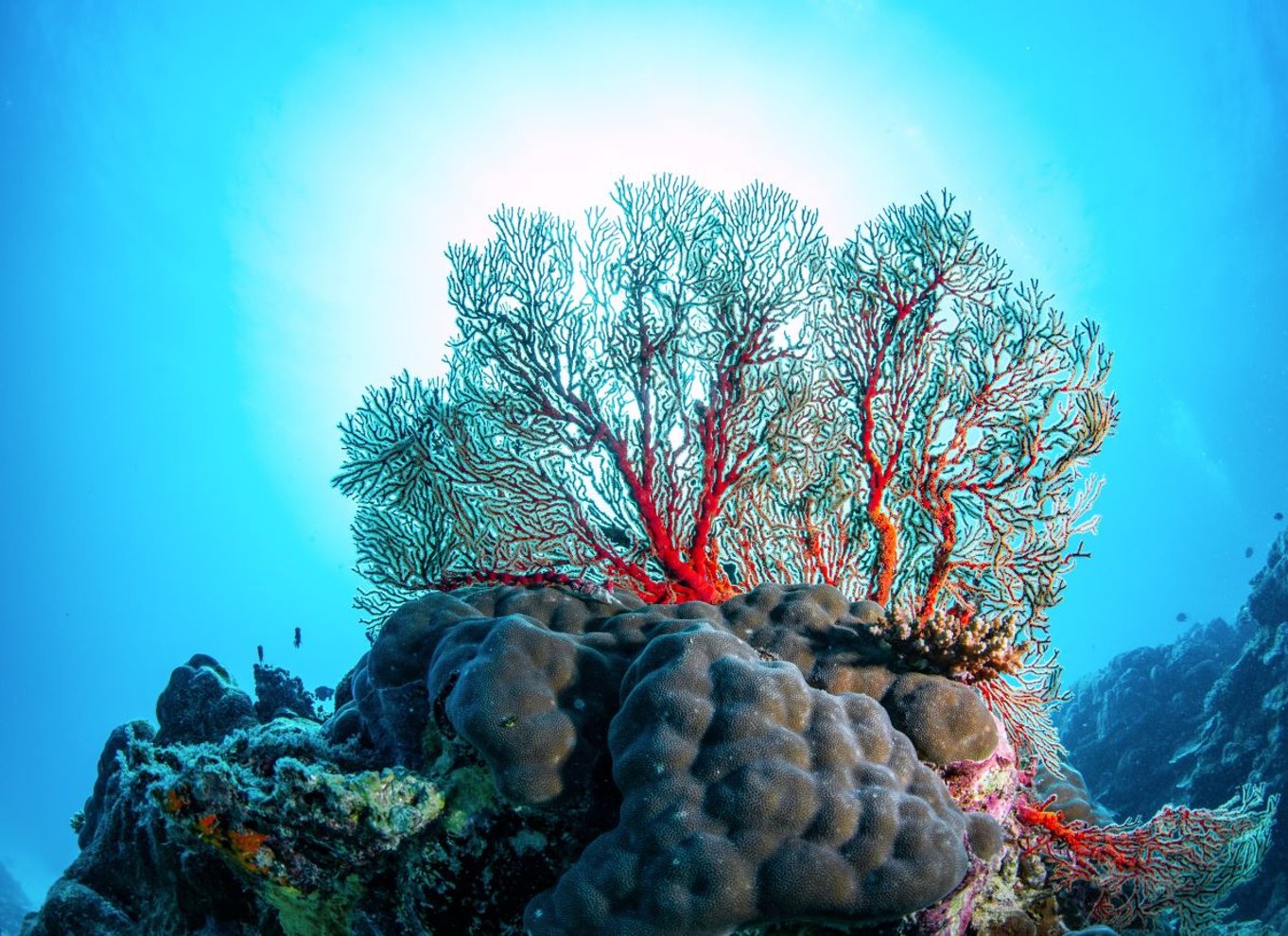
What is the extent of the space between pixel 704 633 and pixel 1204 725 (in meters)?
16.2

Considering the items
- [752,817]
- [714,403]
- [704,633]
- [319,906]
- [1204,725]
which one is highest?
[714,403]

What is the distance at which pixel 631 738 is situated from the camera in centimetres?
280

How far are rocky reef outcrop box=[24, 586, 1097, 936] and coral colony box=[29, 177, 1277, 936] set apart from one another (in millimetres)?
16

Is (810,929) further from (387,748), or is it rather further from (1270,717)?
(1270,717)

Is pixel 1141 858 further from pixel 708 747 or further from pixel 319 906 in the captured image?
pixel 319 906

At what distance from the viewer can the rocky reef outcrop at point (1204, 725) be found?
1103 centimetres

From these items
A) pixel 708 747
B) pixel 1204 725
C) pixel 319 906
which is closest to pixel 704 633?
pixel 708 747

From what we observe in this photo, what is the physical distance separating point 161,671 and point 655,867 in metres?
152

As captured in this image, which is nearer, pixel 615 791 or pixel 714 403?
pixel 615 791

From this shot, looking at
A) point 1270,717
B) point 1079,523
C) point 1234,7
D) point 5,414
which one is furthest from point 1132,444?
point 5,414

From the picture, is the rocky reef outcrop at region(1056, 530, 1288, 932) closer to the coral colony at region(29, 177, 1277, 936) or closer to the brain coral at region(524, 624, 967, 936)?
the coral colony at region(29, 177, 1277, 936)

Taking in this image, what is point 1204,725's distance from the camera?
13508 mm

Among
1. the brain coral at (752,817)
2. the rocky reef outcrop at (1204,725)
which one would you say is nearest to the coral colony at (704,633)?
the brain coral at (752,817)

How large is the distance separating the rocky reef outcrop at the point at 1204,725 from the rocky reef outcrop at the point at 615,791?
1009 cm
